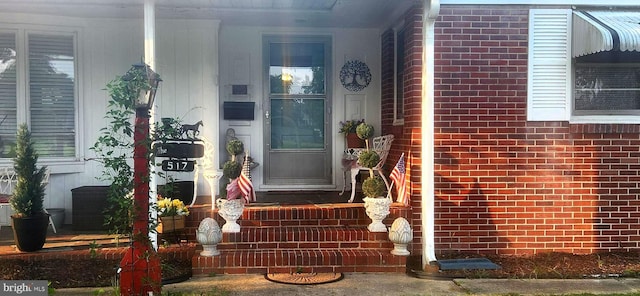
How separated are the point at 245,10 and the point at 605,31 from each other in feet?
12.8

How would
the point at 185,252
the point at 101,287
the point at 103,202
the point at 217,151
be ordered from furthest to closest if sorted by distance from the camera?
the point at 217,151 → the point at 103,202 → the point at 185,252 → the point at 101,287

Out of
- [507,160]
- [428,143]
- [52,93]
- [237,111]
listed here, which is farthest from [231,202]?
[52,93]

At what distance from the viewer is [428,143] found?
17.4 feet

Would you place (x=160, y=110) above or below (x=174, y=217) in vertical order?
above

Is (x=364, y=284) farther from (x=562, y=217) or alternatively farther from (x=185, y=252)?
(x=562, y=217)

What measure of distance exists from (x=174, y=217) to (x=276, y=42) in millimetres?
3023

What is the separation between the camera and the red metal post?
3.67 metres

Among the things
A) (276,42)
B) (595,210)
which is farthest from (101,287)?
(595,210)

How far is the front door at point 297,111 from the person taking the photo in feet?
23.8

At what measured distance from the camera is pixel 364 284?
4793 mm

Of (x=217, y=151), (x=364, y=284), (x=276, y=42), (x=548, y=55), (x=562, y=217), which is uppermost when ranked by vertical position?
(x=276, y=42)

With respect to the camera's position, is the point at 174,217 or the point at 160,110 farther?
the point at 160,110

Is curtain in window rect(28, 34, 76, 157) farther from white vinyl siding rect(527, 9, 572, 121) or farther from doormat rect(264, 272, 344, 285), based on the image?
white vinyl siding rect(527, 9, 572, 121)

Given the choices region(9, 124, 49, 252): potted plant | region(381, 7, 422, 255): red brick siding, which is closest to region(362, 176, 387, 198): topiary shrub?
region(381, 7, 422, 255): red brick siding
